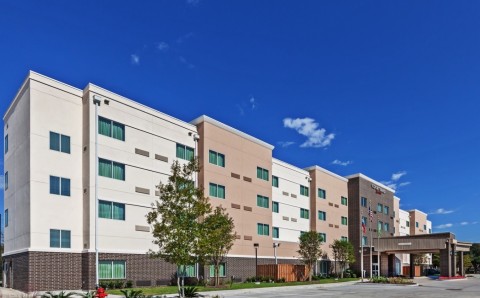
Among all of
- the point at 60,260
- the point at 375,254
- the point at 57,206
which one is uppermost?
the point at 57,206

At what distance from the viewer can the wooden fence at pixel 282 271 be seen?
44.4 meters

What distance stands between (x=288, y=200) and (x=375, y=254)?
19.9m

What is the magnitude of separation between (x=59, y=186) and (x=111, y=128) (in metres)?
5.72

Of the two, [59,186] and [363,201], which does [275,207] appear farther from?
[59,186]

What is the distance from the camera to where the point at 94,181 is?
3225 centimetres

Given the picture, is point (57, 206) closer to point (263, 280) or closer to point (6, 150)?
point (6, 150)

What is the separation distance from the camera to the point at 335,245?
58.7 m

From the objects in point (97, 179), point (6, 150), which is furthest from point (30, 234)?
point (6, 150)

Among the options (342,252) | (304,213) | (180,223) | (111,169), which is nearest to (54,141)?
(111,169)

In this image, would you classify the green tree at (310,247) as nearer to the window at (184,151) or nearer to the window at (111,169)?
the window at (184,151)

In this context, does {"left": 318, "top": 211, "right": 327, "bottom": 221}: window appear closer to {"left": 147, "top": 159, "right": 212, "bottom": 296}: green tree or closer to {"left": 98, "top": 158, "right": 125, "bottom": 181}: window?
{"left": 98, "top": 158, "right": 125, "bottom": 181}: window

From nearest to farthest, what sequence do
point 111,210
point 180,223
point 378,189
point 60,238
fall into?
point 180,223 < point 60,238 < point 111,210 < point 378,189

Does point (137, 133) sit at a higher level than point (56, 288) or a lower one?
higher

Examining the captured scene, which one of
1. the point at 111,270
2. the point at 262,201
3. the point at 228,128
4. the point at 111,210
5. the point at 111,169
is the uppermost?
the point at 228,128
